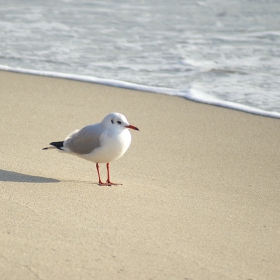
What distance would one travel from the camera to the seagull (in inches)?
197

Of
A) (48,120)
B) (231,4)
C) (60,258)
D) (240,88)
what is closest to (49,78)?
(48,120)

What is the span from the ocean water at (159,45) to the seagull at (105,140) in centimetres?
279

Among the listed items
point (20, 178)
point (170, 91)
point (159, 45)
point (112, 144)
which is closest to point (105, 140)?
point (112, 144)

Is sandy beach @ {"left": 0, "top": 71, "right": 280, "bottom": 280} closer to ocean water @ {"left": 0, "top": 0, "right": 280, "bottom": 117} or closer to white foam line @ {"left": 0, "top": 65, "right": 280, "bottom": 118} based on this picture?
white foam line @ {"left": 0, "top": 65, "right": 280, "bottom": 118}

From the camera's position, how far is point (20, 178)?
495 centimetres

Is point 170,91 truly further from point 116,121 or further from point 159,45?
point 116,121

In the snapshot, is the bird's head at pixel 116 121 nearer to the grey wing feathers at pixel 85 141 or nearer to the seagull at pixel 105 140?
the seagull at pixel 105 140

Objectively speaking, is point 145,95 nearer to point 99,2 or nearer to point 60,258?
point 60,258

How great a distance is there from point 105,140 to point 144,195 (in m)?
0.50

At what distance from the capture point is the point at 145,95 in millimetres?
7973

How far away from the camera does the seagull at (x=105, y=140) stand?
197 inches

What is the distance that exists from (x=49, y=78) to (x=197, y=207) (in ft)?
14.2

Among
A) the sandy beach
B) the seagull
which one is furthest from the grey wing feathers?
the sandy beach

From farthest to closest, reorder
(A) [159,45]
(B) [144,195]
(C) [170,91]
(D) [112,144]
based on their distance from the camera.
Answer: (A) [159,45], (C) [170,91], (D) [112,144], (B) [144,195]
